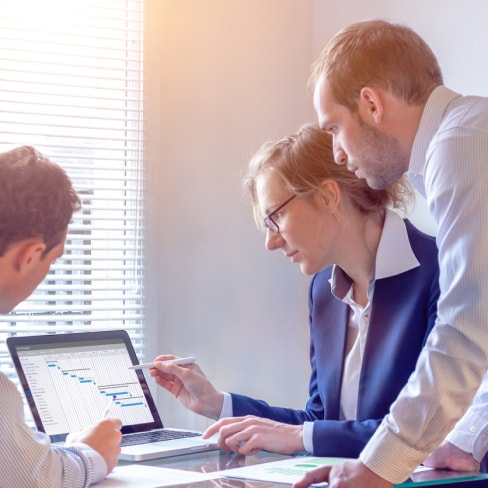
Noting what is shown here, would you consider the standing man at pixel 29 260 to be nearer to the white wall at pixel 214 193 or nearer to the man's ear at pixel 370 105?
the man's ear at pixel 370 105

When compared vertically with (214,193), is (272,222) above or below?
above

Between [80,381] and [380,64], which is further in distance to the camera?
[80,381]

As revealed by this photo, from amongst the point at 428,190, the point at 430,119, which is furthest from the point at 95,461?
the point at 430,119

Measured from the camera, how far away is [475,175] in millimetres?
1610

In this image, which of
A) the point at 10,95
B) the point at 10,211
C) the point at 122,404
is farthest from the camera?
the point at 10,95

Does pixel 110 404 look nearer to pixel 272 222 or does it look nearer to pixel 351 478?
pixel 272 222

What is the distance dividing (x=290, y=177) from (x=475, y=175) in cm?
85

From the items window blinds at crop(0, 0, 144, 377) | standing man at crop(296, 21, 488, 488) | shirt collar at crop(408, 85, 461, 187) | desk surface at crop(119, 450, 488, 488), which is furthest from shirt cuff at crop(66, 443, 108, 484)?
window blinds at crop(0, 0, 144, 377)

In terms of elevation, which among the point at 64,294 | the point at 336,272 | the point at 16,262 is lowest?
the point at 64,294

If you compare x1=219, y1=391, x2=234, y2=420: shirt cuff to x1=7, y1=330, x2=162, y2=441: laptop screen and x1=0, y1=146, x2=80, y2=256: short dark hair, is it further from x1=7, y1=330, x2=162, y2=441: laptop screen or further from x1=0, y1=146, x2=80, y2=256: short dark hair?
x1=0, y1=146, x2=80, y2=256: short dark hair

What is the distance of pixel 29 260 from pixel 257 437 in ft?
2.33

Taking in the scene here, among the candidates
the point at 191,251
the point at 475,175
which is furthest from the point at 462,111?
the point at 191,251

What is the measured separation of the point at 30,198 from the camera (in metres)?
1.61

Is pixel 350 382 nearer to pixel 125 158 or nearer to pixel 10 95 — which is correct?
pixel 125 158
